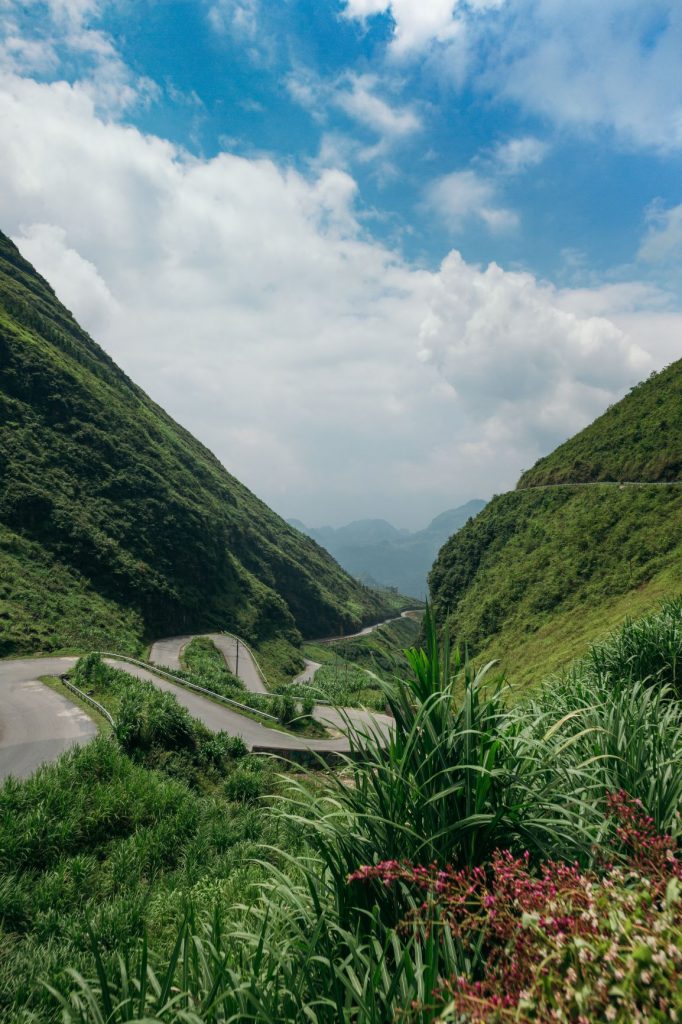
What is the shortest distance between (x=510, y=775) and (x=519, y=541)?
186 ft

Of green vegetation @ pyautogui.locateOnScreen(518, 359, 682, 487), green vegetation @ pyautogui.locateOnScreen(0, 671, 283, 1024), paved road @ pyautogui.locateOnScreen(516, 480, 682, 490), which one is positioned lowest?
green vegetation @ pyautogui.locateOnScreen(0, 671, 283, 1024)

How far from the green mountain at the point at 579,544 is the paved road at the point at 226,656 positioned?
23.1m

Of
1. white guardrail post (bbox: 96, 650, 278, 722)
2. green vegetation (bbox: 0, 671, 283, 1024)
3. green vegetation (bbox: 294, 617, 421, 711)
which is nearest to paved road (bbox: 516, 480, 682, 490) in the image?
green vegetation (bbox: 294, 617, 421, 711)

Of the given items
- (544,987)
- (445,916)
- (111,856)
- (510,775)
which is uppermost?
(510,775)

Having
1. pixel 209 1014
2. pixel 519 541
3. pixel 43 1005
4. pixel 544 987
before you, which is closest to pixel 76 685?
pixel 43 1005

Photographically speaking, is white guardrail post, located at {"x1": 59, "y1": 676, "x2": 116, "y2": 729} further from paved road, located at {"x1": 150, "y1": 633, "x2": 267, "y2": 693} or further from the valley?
paved road, located at {"x1": 150, "y1": 633, "x2": 267, "y2": 693}

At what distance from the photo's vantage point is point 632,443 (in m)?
50.7

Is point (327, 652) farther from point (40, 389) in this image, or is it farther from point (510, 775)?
point (510, 775)

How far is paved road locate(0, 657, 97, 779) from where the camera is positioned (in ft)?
50.0

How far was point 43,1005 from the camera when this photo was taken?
4094mm

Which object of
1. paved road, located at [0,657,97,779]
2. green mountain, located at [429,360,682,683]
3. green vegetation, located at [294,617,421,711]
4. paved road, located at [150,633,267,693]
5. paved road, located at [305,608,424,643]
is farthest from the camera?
paved road, located at [305,608,424,643]

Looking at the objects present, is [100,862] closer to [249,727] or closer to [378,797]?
[378,797]

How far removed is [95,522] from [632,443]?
63571 millimetres

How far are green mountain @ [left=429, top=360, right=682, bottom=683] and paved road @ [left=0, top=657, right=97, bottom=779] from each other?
1938cm
